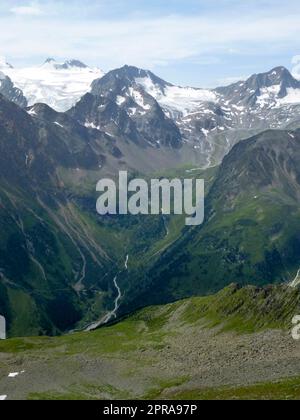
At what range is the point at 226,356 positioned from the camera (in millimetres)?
197125

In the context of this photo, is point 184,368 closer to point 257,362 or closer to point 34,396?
point 257,362
